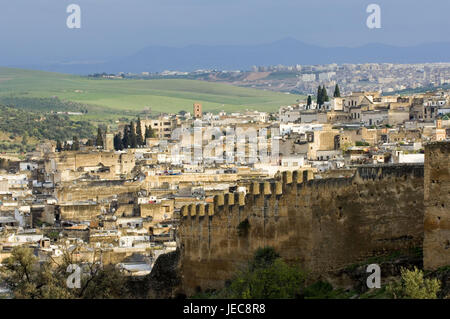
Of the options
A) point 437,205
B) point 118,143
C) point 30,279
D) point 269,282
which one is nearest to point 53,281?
point 30,279

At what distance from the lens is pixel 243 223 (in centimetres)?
3272

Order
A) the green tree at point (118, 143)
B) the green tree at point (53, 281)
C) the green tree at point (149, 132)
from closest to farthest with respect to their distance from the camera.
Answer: the green tree at point (53, 281) → the green tree at point (118, 143) → the green tree at point (149, 132)

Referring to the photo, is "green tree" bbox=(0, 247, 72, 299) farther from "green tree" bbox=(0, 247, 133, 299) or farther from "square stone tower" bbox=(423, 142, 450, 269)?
"square stone tower" bbox=(423, 142, 450, 269)

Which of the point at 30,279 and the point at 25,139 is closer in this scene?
the point at 30,279

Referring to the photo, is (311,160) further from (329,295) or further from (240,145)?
(329,295)

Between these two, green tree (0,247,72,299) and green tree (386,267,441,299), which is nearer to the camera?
green tree (386,267,441,299)

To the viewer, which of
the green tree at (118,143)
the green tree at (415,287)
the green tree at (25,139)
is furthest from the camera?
the green tree at (25,139)

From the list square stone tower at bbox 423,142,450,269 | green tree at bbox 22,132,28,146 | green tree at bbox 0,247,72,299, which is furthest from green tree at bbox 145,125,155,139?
square stone tower at bbox 423,142,450,269

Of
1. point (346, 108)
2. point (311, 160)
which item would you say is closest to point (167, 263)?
point (311, 160)

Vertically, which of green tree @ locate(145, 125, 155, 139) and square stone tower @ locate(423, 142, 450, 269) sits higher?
square stone tower @ locate(423, 142, 450, 269)

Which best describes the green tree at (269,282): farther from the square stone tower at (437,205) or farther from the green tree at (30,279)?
the green tree at (30,279)

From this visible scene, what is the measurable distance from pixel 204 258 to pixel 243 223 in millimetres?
1956

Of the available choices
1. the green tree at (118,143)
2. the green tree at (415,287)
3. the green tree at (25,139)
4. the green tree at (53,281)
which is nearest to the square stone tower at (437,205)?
the green tree at (415,287)

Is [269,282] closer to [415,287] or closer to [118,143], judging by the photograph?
[415,287]
